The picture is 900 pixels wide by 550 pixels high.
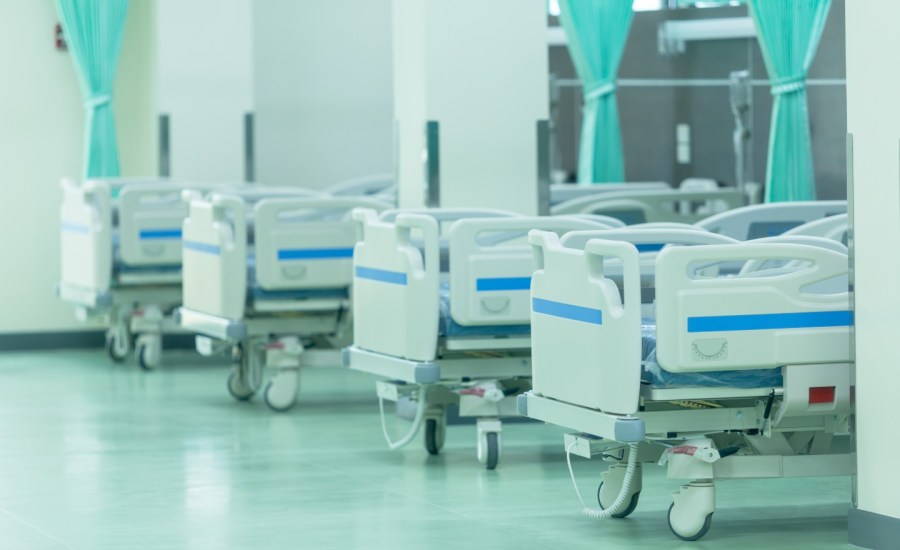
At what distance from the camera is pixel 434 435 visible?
7.40 m

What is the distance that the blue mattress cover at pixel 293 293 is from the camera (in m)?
8.88

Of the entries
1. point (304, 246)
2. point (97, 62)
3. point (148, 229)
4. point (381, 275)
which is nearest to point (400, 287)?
point (381, 275)

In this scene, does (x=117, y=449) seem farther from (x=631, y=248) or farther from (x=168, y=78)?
(x=168, y=78)

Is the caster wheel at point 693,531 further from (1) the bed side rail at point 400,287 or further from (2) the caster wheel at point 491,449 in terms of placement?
(1) the bed side rail at point 400,287

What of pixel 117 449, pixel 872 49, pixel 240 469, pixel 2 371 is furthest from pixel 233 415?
pixel 872 49

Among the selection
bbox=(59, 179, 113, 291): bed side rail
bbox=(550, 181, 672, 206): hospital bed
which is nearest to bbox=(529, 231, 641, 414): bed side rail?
bbox=(550, 181, 672, 206): hospital bed

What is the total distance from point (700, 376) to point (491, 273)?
65.4 inches

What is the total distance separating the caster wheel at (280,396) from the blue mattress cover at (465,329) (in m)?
2.01

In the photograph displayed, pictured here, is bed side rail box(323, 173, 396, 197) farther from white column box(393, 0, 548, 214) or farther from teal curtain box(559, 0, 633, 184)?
white column box(393, 0, 548, 214)

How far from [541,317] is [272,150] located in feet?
22.0

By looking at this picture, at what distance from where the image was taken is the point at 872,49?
5137 mm

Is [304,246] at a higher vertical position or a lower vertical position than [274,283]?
higher

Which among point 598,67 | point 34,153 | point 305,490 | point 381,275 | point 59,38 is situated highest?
point 59,38

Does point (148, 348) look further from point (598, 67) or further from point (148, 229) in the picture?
point (598, 67)
